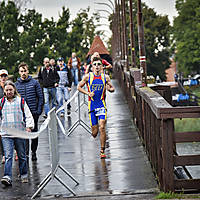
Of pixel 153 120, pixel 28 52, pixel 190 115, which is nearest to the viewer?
pixel 190 115

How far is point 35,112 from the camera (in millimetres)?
12172

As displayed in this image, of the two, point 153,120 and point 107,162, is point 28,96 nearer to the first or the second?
point 107,162

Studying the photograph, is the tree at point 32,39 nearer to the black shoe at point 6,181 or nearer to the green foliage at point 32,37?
the green foliage at point 32,37

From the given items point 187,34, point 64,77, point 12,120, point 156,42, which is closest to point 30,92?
point 12,120

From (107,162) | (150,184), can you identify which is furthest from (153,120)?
(107,162)

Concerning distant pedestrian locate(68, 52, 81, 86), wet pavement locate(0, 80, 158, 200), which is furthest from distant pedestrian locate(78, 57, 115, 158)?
distant pedestrian locate(68, 52, 81, 86)

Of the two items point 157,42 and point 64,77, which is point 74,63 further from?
point 157,42

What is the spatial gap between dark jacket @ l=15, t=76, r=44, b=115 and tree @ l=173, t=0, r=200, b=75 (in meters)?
73.3

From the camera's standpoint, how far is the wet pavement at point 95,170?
9062 mm

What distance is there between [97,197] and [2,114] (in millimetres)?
2341

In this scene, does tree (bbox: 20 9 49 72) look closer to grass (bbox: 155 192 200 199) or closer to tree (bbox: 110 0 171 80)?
grass (bbox: 155 192 200 199)

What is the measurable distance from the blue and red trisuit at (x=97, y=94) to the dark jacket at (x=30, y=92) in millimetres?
955

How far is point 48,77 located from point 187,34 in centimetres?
7014

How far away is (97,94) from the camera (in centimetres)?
1201
